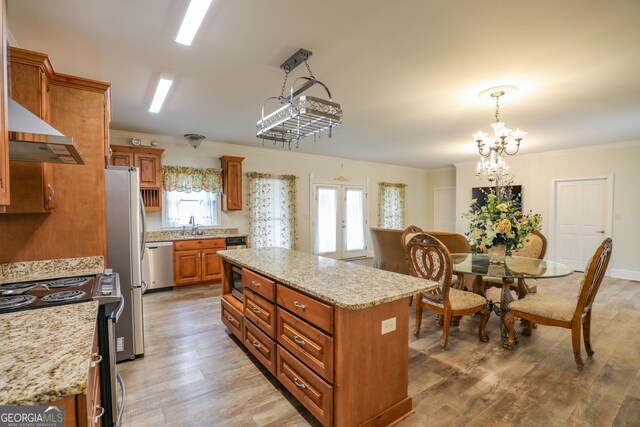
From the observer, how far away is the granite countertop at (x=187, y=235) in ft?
15.9

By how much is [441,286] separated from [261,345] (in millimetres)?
1694

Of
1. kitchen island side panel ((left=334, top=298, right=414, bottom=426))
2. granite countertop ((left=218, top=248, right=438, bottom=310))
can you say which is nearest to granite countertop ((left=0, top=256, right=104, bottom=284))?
granite countertop ((left=218, top=248, right=438, bottom=310))

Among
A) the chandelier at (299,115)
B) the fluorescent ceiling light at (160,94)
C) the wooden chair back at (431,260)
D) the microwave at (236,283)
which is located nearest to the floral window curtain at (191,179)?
the fluorescent ceiling light at (160,94)

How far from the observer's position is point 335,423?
162 centimetres

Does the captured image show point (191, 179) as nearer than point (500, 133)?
No

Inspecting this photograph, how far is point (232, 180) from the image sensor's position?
18.7 feet

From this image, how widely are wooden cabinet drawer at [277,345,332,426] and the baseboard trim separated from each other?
22.5 feet

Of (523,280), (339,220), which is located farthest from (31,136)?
(339,220)

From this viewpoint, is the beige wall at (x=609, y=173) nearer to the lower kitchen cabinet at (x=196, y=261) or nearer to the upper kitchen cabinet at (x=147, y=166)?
the lower kitchen cabinet at (x=196, y=261)

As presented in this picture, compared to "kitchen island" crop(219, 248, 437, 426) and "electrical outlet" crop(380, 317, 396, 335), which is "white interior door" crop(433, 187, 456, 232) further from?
"electrical outlet" crop(380, 317, 396, 335)

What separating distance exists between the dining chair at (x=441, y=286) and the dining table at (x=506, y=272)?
20 cm

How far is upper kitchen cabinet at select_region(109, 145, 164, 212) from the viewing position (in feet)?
15.4

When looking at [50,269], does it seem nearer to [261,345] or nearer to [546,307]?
[261,345]

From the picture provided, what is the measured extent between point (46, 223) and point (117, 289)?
0.87 metres
